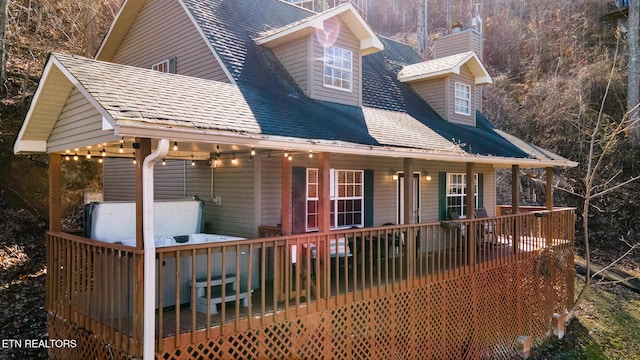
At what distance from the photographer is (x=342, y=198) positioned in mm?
10094

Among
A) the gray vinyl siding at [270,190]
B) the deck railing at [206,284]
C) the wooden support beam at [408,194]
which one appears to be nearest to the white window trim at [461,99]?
the deck railing at [206,284]

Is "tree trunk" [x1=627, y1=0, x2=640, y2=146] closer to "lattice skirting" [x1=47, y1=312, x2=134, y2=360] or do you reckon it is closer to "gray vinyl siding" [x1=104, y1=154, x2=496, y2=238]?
"gray vinyl siding" [x1=104, y1=154, x2=496, y2=238]

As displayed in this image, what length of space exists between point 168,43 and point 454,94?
856cm

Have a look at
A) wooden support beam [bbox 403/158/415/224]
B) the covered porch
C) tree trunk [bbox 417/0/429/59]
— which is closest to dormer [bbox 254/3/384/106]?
wooden support beam [bbox 403/158/415/224]

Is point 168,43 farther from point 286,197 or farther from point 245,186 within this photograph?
point 286,197

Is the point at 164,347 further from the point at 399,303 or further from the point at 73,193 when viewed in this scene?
the point at 73,193

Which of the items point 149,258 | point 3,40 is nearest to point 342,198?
point 149,258

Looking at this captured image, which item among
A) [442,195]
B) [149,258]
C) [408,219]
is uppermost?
[442,195]

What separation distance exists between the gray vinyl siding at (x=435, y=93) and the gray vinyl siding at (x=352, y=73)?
380cm

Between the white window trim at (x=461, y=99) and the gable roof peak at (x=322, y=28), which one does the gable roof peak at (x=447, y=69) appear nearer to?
the white window trim at (x=461, y=99)

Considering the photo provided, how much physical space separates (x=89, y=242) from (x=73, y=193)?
1061 cm

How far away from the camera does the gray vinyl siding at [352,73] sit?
10.1 meters

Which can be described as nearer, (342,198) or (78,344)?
(78,344)

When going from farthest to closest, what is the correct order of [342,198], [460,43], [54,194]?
[460,43], [342,198], [54,194]
